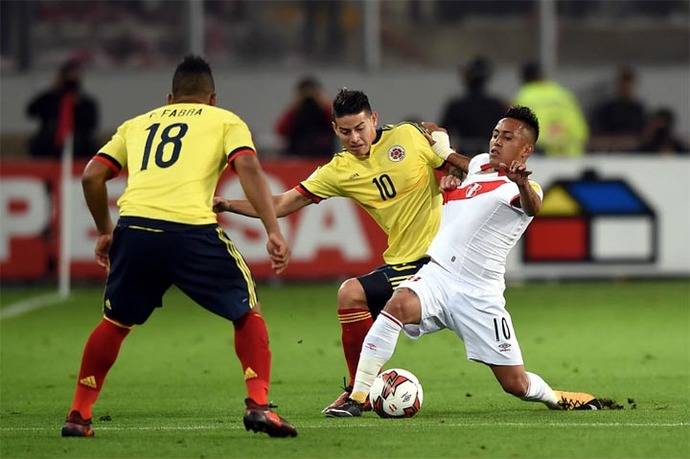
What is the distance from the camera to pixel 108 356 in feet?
28.5

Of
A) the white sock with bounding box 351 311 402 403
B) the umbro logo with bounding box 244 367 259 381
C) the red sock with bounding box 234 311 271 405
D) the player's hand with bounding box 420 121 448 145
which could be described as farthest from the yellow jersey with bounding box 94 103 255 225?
the player's hand with bounding box 420 121 448 145

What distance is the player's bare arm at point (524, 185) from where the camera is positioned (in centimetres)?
888

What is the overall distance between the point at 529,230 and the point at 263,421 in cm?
1055

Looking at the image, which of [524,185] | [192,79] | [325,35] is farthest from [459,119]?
[192,79]

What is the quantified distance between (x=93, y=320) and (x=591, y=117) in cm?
984

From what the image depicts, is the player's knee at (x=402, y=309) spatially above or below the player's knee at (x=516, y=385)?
above

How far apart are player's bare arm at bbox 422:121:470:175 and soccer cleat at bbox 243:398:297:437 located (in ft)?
7.26

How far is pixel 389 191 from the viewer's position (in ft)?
33.3

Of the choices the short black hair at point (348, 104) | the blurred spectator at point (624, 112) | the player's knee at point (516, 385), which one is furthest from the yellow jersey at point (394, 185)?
the blurred spectator at point (624, 112)

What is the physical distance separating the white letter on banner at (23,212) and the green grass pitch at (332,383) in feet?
2.32

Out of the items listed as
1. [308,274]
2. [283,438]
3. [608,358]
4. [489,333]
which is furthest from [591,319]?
[283,438]

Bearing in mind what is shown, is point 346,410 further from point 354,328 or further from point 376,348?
point 354,328

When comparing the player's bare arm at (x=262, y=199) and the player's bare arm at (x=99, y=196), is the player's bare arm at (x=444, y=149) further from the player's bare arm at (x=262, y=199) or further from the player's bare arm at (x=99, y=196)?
the player's bare arm at (x=99, y=196)

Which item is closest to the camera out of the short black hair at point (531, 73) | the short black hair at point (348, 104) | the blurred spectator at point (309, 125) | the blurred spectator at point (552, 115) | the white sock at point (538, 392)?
the white sock at point (538, 392)
